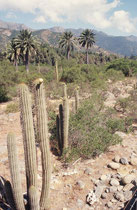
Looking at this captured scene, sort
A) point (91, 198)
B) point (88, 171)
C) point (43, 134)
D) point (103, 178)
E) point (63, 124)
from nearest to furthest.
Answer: point (43, 134), point (91, 198), point (103, 178), point (88, 171), point (63, 124)

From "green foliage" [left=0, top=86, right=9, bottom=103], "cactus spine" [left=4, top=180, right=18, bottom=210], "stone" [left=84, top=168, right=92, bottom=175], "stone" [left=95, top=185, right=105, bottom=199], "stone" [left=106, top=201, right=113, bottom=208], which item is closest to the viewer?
"cactus spine" [left=4, top=180, right=18, bottom=210]

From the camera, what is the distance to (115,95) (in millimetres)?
16203

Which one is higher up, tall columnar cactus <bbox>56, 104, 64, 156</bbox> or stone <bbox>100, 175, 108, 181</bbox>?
tall columnar cactus <bbox>56, 104, 64, 156</bbox>

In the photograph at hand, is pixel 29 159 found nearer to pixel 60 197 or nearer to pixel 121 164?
pixel 60 197

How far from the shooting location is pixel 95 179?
17.1 feet

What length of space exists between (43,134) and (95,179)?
2.42 metres

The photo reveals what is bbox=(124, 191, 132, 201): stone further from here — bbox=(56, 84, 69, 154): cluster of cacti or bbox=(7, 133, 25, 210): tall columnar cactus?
bbox=(7, 133, 25, 210): tall columnar cactus

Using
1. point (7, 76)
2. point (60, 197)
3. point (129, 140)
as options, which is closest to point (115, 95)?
point (129, 140)

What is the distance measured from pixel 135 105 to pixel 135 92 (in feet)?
5.72

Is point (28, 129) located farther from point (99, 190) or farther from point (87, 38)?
point (87, 38)

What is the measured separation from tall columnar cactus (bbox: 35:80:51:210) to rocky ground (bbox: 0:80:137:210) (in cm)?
55

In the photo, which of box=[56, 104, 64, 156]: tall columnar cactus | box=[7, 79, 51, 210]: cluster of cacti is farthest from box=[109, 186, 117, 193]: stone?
box=[56, 104, 64, 156]: tall columnar cactus

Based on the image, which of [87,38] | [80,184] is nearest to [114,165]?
[80,184]

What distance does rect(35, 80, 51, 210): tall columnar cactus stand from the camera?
3621 millimetres
